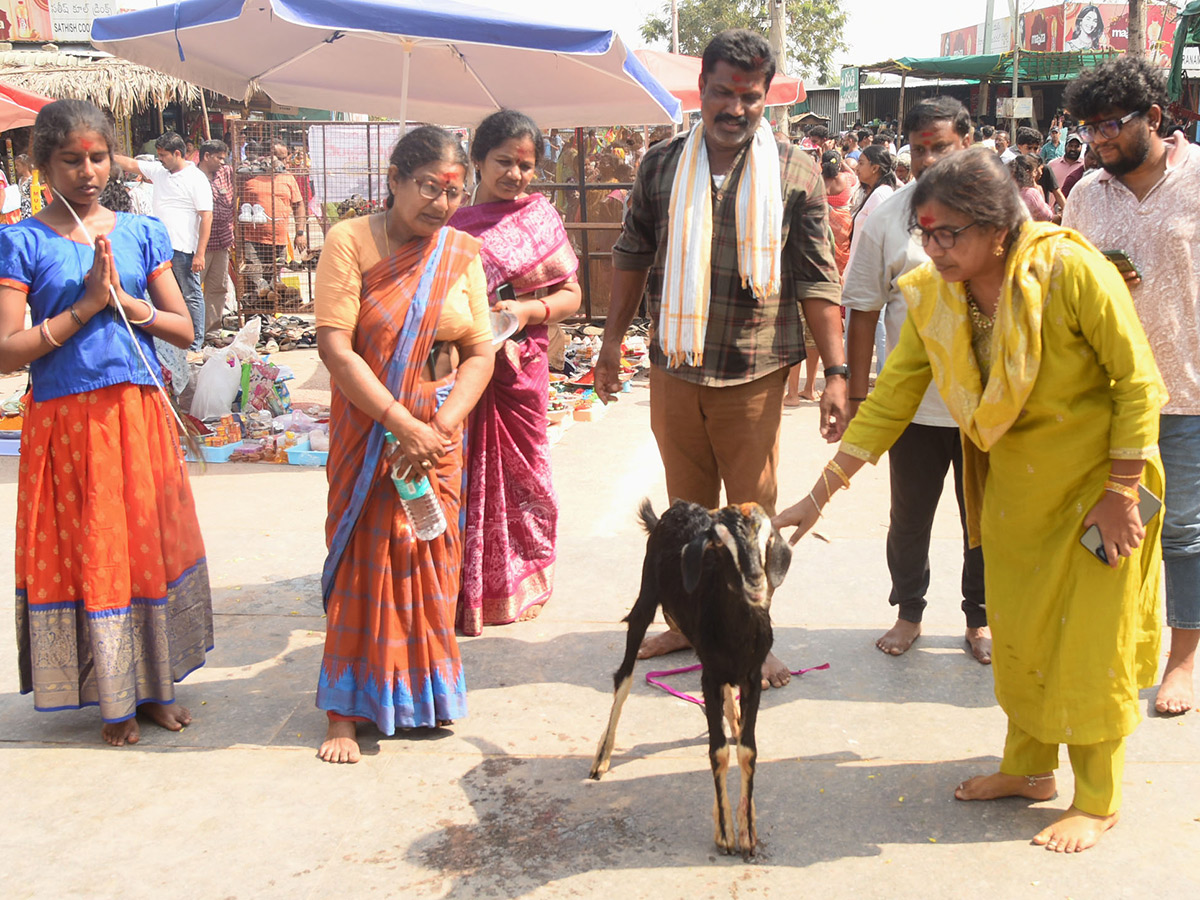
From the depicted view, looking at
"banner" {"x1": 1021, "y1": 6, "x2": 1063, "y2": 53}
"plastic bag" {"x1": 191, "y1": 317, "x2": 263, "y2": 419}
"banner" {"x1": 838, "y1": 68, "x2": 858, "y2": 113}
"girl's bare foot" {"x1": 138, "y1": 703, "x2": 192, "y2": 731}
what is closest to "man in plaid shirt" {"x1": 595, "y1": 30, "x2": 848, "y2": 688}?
"girl's bare foot" {"x1": 138, "y1": 703, "x2": 192, "y2": 731}

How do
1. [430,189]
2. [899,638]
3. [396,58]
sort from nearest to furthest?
[430,189] < [899,638] < [396,58]

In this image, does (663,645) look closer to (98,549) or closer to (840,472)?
(840,472)

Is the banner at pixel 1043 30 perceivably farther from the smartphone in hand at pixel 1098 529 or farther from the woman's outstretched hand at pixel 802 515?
the woman's outstretched hand at pixel 802 515

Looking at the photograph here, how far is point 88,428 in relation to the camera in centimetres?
346

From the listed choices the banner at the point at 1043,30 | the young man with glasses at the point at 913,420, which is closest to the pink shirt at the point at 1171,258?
the young man with glasses at the point at 913,420

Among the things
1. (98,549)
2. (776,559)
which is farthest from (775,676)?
(98,549)

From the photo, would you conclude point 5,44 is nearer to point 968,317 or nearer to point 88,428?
point 88,428

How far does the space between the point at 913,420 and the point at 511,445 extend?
1675 millimetres

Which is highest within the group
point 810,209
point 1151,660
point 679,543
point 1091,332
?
point 810,209

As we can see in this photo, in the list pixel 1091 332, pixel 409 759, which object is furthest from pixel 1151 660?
pixel 409 759

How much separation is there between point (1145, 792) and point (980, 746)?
499mm

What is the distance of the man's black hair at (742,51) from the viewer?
141 inches

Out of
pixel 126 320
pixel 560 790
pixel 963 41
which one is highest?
pixel 963 41

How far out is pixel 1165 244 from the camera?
367cm
